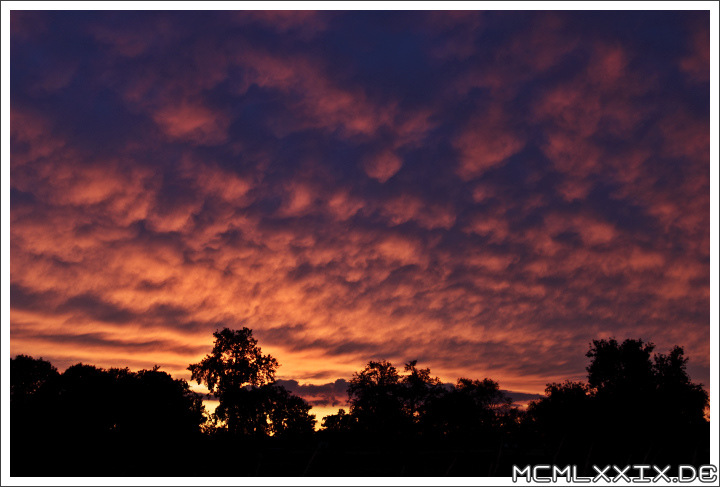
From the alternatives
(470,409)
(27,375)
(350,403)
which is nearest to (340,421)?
(350,403)

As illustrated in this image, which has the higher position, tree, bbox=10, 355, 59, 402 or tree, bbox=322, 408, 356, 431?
tree, bbox=10, 355, 59, 402

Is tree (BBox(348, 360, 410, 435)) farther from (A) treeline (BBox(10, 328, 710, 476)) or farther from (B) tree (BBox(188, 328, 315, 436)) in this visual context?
(B) tree (BBox(188, 328, 315, 436))

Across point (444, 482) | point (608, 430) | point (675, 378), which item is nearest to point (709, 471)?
point (444, 482)

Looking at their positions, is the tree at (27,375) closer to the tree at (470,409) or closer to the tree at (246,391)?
the tree at (246,391)

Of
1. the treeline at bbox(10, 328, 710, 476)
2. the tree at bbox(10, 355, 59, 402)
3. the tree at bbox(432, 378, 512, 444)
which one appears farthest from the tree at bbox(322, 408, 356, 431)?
the tree at bbox(10, 355, 59, 402)

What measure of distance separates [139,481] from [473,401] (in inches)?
2474

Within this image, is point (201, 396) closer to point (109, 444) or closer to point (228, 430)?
point (228, 430)

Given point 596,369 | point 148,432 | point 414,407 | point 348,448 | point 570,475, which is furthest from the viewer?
point 414,407

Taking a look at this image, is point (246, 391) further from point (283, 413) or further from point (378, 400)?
point (378, 400)

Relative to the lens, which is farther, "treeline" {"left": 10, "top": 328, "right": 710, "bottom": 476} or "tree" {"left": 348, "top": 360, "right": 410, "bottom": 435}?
"tree" {"left": 348, "top": 360, "right": 410, "bottom": 435}

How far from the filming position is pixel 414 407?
71.2 metres

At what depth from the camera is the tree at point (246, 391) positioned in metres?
53.4

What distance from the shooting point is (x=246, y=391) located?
5419cm

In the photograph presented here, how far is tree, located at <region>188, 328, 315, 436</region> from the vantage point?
5341cm
